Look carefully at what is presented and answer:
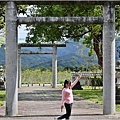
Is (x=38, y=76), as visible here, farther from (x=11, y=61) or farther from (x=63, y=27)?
(x=11, y=61)

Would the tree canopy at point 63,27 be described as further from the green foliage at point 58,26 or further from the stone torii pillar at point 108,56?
the stone torii pillar at point 108,56

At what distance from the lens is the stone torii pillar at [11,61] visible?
1334 cm

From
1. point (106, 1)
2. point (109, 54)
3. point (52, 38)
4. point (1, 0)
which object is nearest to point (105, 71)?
point (109, 54)

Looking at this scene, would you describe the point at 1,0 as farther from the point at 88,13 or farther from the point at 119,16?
the point at 119,16

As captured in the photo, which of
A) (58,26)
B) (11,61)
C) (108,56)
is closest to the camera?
(11,61)

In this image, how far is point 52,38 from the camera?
87.4 feet

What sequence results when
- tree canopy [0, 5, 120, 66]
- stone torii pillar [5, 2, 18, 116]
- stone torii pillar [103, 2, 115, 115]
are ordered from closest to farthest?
stone torii pillar [5, 2, 18, 116] → stone torii pillar [103, 2, 115, 115] → tree canopy [0, 5, 120, 66]

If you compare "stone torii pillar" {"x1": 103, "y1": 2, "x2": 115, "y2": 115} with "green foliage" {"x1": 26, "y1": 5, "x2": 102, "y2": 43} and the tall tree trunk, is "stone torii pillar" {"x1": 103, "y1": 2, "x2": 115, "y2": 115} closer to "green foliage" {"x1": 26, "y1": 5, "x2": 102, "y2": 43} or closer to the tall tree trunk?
"green foliage" {"x1": 26, "y1": 5, "x2": 102, "y2": 43}

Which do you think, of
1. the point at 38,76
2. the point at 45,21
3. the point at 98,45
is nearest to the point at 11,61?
the point at 45,21

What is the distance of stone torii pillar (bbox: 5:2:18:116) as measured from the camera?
13.3 meters

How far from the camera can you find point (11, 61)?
13438 mm

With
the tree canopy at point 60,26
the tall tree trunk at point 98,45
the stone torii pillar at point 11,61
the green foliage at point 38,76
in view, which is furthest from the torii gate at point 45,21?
the green foliage at point 38,76

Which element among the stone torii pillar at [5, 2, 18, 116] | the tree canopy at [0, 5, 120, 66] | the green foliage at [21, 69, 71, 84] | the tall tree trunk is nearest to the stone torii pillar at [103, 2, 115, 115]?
the stone torii pillar at [5, 2, 18, 116]

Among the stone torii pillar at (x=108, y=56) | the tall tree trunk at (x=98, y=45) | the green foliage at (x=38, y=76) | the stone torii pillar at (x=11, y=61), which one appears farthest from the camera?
the green foliage at (x=38, y=76)
